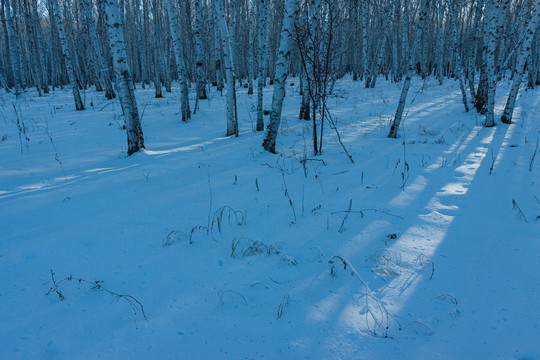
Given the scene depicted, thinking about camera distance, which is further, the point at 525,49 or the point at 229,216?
the point at 525,49

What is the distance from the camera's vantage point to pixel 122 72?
5.36m

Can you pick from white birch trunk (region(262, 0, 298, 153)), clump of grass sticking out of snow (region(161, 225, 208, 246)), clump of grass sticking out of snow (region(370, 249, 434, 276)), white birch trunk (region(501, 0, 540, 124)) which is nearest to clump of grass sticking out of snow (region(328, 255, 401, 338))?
clump of grass sticking out of snow (region(370, 249, 434, 276))

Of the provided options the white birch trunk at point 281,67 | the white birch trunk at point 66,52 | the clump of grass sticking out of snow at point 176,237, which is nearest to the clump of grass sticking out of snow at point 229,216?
the clump of grass sticking out of snow at point 176,237

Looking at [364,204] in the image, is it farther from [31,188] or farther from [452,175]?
[31,188]

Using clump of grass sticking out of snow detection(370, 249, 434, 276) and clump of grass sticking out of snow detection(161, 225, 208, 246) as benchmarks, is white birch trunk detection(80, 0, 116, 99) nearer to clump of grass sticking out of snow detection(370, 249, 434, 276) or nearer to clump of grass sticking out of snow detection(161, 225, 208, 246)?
clump of grass sticking out of snow detection(161, 225, 208, 246)

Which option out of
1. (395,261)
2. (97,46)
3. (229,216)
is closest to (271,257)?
(229,216)

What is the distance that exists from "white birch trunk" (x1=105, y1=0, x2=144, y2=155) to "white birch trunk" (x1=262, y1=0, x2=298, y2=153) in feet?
8.85

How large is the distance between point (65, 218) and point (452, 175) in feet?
18.3

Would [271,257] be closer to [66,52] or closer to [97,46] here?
[66,52]

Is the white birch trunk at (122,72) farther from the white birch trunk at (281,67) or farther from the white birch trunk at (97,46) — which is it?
the white birch trunk at (97,46)

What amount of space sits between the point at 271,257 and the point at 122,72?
4885 mm

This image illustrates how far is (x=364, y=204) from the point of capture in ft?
11.8

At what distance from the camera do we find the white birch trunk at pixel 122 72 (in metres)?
5.13

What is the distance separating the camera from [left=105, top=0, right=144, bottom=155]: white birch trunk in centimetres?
513
